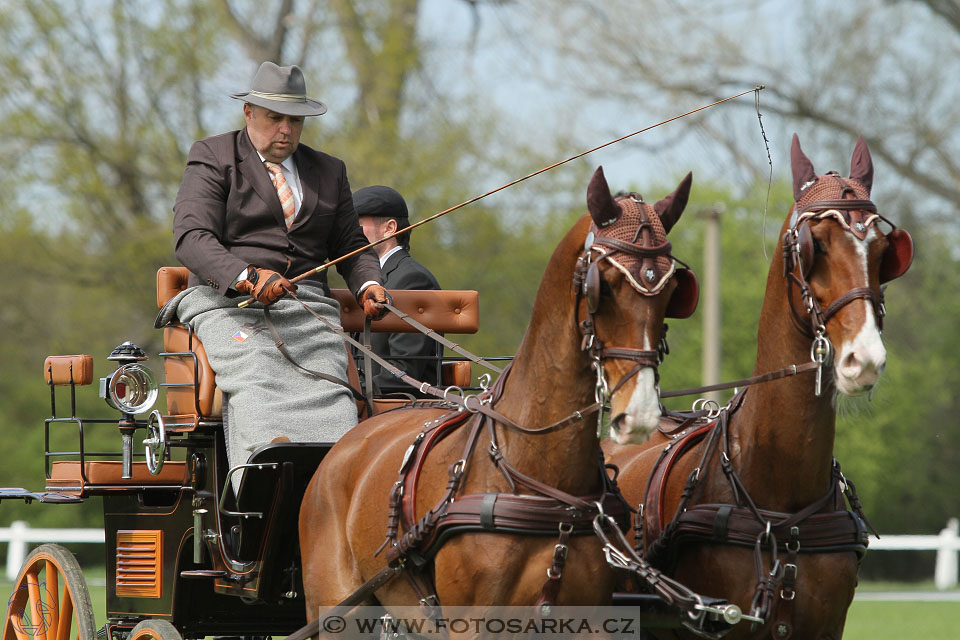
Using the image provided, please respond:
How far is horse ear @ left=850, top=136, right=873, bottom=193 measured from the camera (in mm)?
4162

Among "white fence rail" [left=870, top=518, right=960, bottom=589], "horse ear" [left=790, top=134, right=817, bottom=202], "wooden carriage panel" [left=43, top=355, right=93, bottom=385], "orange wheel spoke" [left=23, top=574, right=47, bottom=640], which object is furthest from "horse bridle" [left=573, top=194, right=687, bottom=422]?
"white fence rail" [left=870, top=518, right=960, bottom=589]

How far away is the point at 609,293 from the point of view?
3492 mm

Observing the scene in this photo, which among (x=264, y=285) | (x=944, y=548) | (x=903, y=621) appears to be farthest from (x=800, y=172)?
(x=944, y=548)

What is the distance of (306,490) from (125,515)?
1449 mm

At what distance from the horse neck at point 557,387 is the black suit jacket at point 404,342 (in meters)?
2.08

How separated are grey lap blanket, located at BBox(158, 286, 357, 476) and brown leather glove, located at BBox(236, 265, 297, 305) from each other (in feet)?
0.70

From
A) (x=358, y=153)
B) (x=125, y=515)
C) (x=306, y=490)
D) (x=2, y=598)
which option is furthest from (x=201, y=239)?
Answer: (x=358, y=153)

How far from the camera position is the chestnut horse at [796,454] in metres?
3.86

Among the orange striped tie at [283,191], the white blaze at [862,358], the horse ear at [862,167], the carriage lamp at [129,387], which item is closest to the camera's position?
the white blaze at [862,358]

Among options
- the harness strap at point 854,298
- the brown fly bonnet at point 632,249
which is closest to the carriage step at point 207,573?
the brown fly bonnet at point 632,249

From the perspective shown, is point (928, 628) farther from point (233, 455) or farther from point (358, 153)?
point (358, 153)

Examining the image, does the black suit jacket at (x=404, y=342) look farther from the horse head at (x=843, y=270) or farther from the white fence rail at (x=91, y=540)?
the white fence rail at (x=91, y=540)

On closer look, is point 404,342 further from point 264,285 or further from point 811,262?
point 811,262

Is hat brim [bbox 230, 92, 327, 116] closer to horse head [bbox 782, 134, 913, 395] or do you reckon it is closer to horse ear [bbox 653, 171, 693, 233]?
horse ear [bbox 653, 171, 693, 233]
